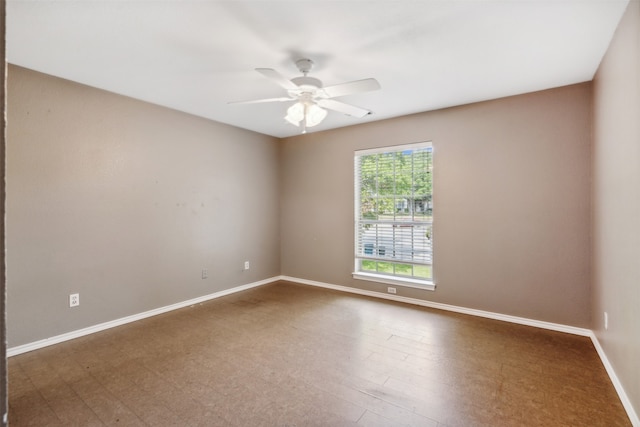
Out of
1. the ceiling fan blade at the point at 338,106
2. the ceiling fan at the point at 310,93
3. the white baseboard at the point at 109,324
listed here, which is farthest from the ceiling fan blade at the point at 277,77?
the white baseboard at the point at 109,324

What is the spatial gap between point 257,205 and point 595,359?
170 inches

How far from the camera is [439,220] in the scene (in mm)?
3855

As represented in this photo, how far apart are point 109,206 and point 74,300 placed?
974 mm

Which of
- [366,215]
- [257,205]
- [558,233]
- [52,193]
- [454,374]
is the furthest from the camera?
[257,205]

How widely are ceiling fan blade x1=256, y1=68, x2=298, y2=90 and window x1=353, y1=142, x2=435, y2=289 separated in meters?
2.21

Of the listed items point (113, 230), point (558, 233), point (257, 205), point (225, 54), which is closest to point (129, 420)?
point (113, 230)

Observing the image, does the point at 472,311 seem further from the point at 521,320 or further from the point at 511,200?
the point at 511,200

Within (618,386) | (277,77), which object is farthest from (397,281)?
(277,77)

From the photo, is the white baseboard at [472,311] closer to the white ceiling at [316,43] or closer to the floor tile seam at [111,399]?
the white ceiling at [316,43]

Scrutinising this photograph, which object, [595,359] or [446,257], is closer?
[595,359]

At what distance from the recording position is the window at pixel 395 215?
4008 millimetres

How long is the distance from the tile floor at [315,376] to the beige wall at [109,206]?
1.42 feet

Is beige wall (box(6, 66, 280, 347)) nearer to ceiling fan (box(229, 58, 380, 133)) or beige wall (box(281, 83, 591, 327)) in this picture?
ceiling fan (box(229, 58, 380, 133))

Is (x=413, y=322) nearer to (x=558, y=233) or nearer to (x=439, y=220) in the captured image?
(x=439, y=220)
